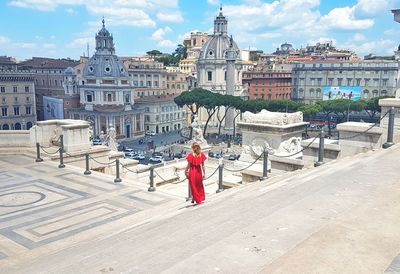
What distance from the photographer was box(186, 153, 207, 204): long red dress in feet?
28.2

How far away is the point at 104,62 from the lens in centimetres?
6906

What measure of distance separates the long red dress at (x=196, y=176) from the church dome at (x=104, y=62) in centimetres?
6252

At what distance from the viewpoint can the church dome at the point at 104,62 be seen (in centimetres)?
6862

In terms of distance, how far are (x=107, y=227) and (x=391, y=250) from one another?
614 centimetres

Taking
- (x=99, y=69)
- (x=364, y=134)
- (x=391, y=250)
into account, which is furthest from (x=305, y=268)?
(x=99, y=69)

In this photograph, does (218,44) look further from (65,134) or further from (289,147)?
(65,134)

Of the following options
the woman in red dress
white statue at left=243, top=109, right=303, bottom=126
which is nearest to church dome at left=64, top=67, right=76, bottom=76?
white statue at left=243, top=109, right=303, bottom=126

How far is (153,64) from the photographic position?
285 feet

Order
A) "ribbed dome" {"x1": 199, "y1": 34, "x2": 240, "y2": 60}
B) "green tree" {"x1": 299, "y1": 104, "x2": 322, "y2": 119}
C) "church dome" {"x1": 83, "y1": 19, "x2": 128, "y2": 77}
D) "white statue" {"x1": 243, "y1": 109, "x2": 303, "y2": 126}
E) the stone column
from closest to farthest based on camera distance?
"white statue" {"x1": 243, "y1": 109, "x2": 303, "y2": 126} → "green tree" {"x1": 299, "y1": 104, "x2": 322, "y2": 119} → "church dome" {"x1": 83, "y1": 19, "x2": 128, "y2": 77} → the stone column → "ribbed dome" {"x1": 199, "y1": 34, "x2": 240, "y2": 60}

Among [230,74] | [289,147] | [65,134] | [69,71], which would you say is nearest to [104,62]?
[69,71]

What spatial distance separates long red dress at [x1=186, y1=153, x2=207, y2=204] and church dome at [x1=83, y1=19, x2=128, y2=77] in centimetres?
6252

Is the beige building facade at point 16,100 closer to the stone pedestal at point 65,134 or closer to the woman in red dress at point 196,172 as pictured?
the stone pedestal at point 65,134

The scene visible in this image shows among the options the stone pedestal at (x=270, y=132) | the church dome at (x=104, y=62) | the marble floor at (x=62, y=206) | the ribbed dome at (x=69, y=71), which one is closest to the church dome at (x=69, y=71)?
the ribbed dome at (x=69, y=71)

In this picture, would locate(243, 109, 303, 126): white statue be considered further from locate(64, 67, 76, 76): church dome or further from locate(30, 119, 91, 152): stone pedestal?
locate(64, 67, 76, 76): church dome
